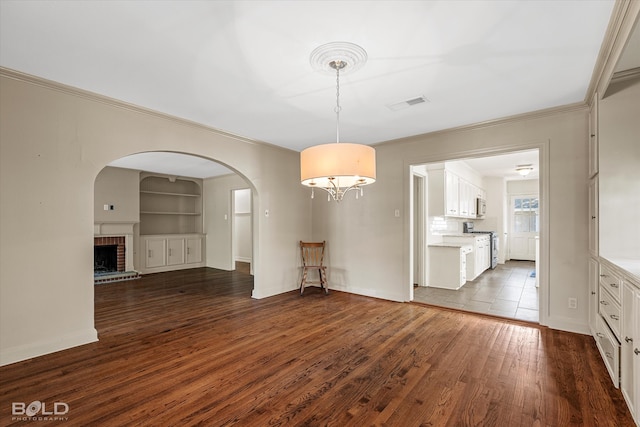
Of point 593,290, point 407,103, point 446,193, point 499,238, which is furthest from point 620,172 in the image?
point 499,238

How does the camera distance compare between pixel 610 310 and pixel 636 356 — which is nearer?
pixel 636 356

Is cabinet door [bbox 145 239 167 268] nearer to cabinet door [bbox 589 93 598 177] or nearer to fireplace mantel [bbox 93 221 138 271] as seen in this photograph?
fireplace mantel [bbox 93 221 138 271]

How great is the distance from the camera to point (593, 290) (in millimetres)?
3141

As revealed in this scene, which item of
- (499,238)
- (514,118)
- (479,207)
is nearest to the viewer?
(514,118)

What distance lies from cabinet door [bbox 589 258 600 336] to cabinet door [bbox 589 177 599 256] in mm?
121

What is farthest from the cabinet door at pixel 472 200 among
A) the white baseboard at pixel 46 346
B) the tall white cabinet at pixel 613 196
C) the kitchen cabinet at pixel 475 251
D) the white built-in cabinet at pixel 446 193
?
the white baseboard at pixel 46 346

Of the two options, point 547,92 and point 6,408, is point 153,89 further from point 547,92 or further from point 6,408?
point 547,92

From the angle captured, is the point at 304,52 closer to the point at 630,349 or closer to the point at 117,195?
the point at 630,349

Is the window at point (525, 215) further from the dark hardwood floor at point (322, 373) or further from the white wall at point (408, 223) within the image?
the dark hardwood floor at point (322, 373)

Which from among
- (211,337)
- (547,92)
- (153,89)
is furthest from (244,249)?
(547,92)

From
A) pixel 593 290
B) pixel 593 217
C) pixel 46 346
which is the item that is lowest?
pixel 46 346

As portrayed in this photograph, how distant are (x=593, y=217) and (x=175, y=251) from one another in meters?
8.15

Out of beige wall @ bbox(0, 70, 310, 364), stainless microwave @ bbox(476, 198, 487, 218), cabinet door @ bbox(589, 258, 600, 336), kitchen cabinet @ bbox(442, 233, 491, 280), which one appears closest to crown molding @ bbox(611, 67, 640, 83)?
cabinet door @ bbox(589, 258, 600, 336)

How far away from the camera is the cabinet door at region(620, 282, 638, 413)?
1877 mm
